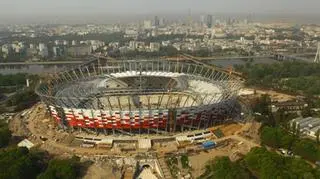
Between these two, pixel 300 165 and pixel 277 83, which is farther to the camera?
pixel 277 83

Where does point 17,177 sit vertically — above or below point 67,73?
below

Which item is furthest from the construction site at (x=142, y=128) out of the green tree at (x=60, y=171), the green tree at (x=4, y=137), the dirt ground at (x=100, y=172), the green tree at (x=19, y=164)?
the green tree at (x=19, y=164)

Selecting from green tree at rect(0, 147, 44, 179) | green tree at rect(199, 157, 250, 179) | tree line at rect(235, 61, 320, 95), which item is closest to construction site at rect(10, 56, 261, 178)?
green tree at rect(199, 157, 250, 179)

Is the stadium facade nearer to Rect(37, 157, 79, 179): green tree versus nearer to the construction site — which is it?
the construction site

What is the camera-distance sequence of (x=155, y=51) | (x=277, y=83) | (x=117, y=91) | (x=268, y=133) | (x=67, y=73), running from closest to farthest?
(x=268, y=133) → (x=117, y=91) → (x=67, y=73) → (x=277, y=83) → (x=155, y=51)

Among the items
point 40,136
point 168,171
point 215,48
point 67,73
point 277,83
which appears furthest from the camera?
point 215,48

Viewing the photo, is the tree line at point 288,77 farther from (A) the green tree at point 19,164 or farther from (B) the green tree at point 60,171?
(A) the green tree at point 19,164

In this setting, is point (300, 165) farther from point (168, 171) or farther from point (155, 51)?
point (155, 51)

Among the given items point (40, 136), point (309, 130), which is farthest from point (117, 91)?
point (309, 130)

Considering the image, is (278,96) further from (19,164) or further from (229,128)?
(19,164)
